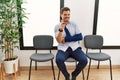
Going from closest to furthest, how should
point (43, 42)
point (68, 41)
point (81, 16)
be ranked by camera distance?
1. point (68, 41)
2. point (43, 42)
3. point (81, 16)

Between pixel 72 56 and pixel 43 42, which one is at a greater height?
pixel 43 42

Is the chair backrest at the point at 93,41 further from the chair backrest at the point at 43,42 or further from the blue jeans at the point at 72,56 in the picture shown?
the chair backrest at the point at 43,42

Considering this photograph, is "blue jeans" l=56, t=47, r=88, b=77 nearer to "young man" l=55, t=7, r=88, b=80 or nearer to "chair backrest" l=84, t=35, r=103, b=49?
"young man" l=55, t=7, r=88, b=80

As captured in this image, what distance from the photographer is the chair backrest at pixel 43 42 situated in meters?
3.31

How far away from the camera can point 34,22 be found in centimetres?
349

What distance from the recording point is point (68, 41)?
116 inches

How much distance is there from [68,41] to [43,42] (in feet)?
1.95

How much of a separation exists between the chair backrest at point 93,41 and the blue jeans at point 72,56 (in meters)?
0.44

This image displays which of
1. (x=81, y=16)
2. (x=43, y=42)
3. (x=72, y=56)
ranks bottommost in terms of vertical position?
(x=72, y=56)

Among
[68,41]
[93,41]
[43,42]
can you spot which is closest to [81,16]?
[93,41]

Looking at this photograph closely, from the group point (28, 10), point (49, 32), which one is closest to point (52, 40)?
point (49, 32)

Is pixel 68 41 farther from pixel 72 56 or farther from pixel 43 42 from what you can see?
pixel 43 42

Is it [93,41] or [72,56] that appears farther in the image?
[93,41]

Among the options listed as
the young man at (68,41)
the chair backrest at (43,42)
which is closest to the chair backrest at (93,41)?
the young man at (68,41)
